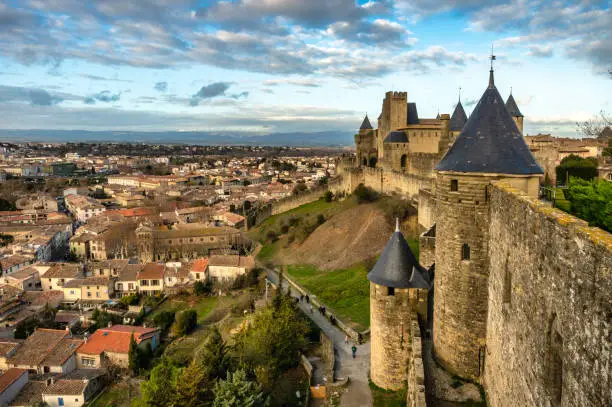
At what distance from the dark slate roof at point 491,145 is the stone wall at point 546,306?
0.70 meters

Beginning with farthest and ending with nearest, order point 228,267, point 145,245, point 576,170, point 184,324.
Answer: point 145,245 < point 228,267 < point 184,324 < point 576,170

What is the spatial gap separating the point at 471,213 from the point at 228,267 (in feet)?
111

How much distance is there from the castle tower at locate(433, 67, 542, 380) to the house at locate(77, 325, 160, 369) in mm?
25293

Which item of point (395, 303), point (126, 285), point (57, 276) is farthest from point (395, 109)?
point (57, 276)

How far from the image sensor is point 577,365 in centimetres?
465

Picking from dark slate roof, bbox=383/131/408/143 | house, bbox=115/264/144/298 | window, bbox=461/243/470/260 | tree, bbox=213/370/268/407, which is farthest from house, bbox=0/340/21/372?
dark slate roof, bbox=383/131/408/143

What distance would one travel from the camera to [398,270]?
45.0ft

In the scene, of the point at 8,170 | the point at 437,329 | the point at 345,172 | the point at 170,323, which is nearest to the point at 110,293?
the point at 170,323

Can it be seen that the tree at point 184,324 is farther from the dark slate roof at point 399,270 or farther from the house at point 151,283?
the dark slate roof at point 399,270

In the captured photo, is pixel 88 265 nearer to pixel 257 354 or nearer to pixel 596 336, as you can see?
pixel 257 354

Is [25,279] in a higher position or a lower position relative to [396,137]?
lower

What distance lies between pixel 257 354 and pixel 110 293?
27064 millimetres

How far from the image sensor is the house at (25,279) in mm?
42750

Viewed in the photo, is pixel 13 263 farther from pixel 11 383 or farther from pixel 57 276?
pixel 11 383
